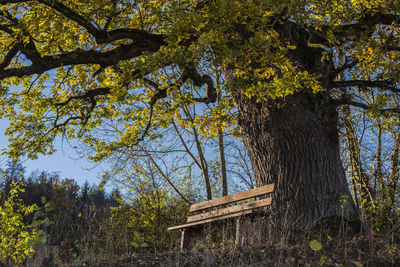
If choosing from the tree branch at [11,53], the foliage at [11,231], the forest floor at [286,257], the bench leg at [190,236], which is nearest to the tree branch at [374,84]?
the forest floor at [286,257]

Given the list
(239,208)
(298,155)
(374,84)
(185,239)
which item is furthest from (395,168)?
(185,239)

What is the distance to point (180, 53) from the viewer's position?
4891mm

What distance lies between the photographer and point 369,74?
9844 millimetres

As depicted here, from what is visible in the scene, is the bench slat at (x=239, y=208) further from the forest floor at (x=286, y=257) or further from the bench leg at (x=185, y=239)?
the forest floor at (x=286, y=257)

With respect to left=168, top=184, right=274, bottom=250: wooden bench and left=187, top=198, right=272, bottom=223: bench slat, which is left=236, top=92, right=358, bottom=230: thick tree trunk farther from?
left=187, top=198, right=272, bottom=223: bench slat

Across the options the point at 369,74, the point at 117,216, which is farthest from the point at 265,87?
the point at 117,216

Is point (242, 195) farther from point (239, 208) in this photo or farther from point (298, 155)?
point (298, 155)

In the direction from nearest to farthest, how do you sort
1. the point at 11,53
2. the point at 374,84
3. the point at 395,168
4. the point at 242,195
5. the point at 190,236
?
1. the point at 242,195
2. the point at 11,53
3. the point at 190,236
4. the point at 374,84
5. the point at 395,168

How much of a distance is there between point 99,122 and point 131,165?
5.17 feet

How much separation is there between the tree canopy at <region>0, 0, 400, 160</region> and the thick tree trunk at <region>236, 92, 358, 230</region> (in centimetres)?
39

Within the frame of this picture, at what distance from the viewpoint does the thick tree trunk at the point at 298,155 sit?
6.10 m

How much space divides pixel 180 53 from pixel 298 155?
9.64 feet

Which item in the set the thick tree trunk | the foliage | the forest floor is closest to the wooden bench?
the thick tree trunk

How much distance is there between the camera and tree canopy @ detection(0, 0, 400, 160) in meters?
5.66
